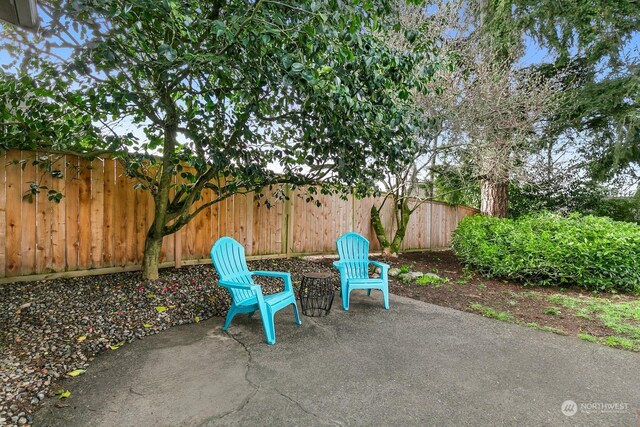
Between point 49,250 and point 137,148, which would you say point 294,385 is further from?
point 49,250

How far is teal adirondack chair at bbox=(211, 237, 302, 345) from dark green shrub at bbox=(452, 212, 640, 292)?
384 centimetres

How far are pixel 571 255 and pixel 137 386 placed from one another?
556 cm

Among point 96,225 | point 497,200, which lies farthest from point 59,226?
point 497,200

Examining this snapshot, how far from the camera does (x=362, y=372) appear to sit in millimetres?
2297

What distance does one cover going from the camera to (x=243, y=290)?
318 centimetres

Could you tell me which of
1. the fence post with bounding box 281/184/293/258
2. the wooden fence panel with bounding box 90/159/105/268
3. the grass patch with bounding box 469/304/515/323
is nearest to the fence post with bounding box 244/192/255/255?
the fence post with bounding box 281/184/293/258

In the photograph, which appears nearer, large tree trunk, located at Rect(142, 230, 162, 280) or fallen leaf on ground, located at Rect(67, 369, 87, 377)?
fallen leaf on ground, located at Rect(67, 369, 87, 377)

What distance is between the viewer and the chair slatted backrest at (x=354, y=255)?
169 inches

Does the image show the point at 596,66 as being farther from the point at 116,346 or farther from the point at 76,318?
the point at 76,318

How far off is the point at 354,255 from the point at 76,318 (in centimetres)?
301

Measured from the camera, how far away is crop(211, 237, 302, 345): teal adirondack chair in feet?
9.05

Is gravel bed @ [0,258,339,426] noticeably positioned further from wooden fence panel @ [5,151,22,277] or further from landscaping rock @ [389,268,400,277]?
landscaping rock @ [389,268,400,277]

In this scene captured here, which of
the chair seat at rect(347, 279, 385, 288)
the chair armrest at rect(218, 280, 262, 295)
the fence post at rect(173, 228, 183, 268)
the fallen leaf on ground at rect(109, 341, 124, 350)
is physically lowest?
the fallen leaf on ground at rect(109, 341, 124, 350)

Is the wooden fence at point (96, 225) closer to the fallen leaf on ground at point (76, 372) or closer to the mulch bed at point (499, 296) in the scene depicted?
the fallen leaf on ground at point (76, 372)
